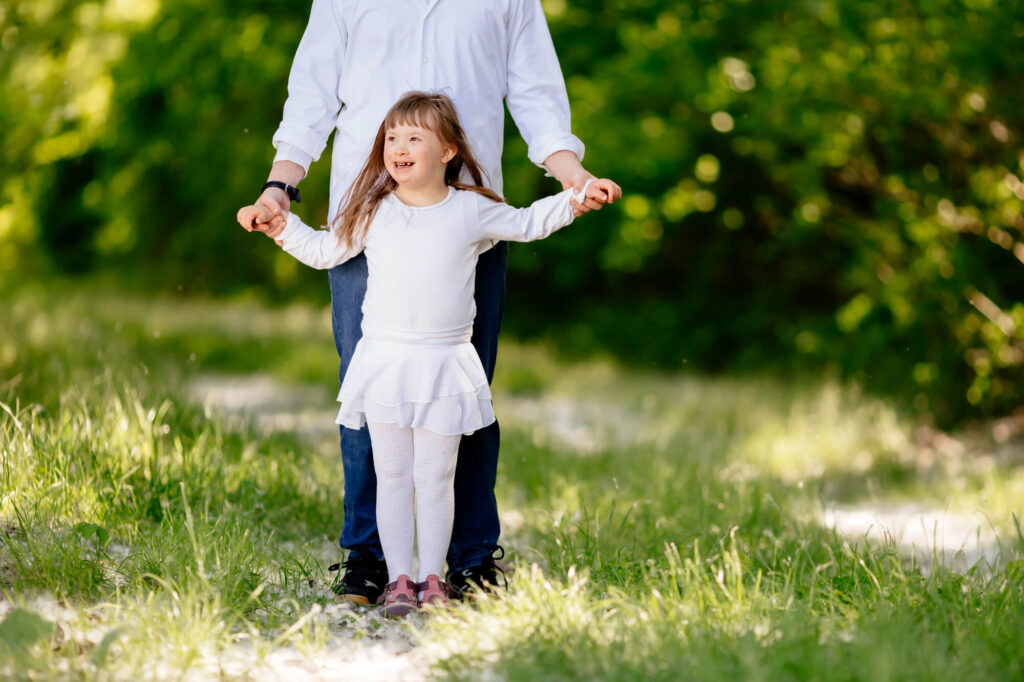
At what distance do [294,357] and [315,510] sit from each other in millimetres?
5049

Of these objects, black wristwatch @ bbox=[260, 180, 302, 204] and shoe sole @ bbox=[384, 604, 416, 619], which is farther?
black wristwatch @ bbox=[260, 180, 302, 204]

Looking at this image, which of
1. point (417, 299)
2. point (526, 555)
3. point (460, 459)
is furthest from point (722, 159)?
point (417, 299)

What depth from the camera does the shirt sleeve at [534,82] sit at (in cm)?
304

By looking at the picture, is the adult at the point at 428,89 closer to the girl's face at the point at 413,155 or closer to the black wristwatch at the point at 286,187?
the black wristwatch at the point at 286,187

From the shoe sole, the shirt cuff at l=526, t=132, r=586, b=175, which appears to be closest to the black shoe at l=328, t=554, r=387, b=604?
the shoe sole

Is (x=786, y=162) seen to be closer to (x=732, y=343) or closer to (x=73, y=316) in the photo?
(x=732, y=343)

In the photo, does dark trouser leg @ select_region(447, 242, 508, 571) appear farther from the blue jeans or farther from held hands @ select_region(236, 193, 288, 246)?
held hands @ select_region(236, 193, 288, 246)

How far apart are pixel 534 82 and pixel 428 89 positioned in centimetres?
31

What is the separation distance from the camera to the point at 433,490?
2867mm

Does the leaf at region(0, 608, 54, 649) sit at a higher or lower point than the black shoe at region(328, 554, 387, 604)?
higher

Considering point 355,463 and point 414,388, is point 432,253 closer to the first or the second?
point 414,388

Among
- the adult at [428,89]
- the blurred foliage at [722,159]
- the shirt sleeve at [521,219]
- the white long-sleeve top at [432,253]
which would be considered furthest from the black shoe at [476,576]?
the blurred foliage at [722,159]

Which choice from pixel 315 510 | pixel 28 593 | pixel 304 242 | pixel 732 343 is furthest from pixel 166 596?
pixel 732 343

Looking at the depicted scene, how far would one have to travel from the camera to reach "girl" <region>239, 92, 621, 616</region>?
2795mm
